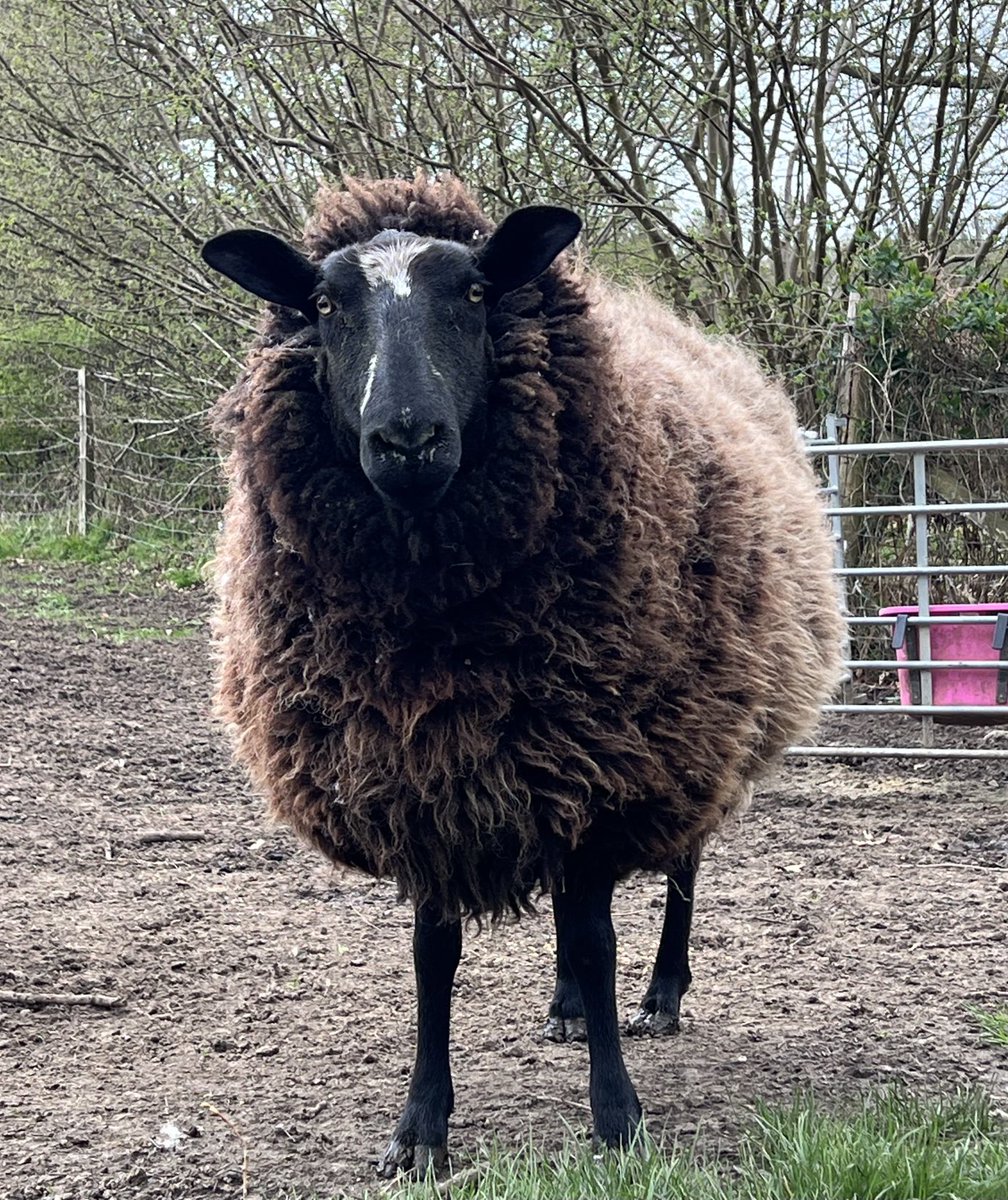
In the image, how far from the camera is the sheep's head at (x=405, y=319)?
296 centimetres

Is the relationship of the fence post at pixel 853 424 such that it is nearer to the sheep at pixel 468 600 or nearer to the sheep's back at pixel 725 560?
the sheep's back at pixel 725 560

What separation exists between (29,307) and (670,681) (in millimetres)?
14821

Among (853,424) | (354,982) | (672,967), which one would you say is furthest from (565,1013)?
(853,424)

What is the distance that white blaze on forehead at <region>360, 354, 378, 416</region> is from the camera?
3.03m

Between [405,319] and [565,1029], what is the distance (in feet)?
7.13

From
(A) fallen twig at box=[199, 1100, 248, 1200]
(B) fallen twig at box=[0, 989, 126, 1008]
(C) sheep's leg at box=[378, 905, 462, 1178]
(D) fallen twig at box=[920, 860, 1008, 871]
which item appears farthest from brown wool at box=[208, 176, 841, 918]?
(D) fallen twig at box=[920, 860, 1008, 871]

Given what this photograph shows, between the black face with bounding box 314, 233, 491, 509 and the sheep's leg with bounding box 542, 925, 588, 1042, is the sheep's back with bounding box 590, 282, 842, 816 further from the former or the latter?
the sheep's leg with bounding box 542, 925, 588, 1042

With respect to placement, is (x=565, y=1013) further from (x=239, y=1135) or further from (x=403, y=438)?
(x=403, y=438)

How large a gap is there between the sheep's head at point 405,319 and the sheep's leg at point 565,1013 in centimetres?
174

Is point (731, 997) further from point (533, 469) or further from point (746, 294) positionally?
point (746, 294)

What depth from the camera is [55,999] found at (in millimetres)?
4113

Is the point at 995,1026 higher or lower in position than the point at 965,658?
lower

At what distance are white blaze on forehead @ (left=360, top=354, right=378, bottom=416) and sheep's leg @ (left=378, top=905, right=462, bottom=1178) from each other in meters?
1.26

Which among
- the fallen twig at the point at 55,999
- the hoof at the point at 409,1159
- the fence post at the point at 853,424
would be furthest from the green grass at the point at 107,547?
the hoof at the point at 409,1159
